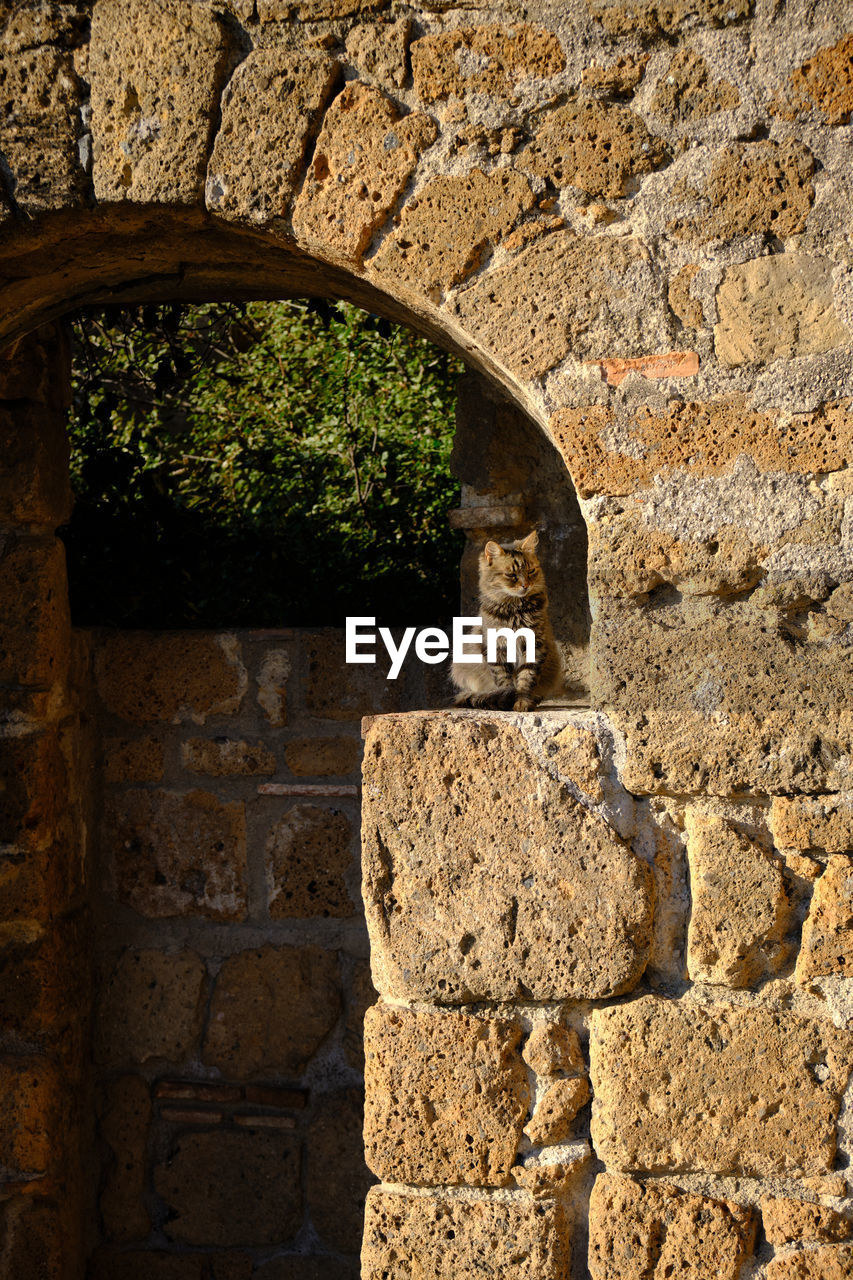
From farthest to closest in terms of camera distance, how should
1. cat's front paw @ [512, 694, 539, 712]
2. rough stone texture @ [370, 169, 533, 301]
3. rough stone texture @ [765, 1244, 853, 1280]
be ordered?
cat's front paw @ [512, 694, 539, 712], rough stone texture @ [370, 169, 533, 301], rough stone texture @ [765, 1244, 853, 1280]

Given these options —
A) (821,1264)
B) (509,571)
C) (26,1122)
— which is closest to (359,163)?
(509,571)

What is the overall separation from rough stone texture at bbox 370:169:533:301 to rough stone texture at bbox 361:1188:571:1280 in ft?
5.72

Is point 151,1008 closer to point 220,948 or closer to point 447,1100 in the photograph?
point 220,948

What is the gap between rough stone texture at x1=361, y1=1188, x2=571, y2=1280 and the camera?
6.90 ft

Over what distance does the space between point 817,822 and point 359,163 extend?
153 centimetres

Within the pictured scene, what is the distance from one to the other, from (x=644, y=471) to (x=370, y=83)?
93 centimetres

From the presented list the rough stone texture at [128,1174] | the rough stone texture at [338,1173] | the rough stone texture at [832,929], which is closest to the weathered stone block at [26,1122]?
the rough stone texture at [128,1174]

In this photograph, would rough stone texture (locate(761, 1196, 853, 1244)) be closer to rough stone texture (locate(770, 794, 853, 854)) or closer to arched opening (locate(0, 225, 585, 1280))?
rough stone texture (locate(770, 794, 853, 854))

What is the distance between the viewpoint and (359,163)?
2201 mm

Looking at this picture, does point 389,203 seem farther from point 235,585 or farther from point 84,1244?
point 84,1244

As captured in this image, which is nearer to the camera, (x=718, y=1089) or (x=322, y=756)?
(x=718, y=1089)

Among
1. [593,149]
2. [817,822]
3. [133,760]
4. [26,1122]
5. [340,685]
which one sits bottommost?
[26,1122]

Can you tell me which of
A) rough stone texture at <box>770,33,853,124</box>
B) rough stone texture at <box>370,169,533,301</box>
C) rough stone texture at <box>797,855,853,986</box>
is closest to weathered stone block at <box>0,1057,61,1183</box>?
rough stone texture at <box>797,855,853,986</box>

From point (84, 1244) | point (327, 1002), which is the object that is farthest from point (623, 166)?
point (84, 1244)
